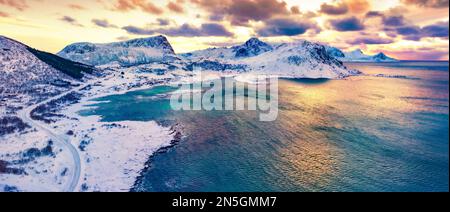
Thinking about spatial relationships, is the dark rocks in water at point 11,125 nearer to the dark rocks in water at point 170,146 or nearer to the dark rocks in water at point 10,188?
the dark rocks in water at point 10,188

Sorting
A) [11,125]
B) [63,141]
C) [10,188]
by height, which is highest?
[11,125]

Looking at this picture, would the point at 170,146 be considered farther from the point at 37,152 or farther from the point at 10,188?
the point at 10,188

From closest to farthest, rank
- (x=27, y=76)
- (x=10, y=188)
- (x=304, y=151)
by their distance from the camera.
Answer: (x=10, y=188), (x=304, y=151), (x=27, y=76)

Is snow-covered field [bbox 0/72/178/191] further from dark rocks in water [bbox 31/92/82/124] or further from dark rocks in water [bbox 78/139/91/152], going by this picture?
dark rocks in water [bbox 31/92/82/124]

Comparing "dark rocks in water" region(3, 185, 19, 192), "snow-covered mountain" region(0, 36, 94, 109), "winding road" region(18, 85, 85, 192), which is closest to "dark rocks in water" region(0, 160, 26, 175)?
"dark rocks in water" region(3, 185, 19, 192)

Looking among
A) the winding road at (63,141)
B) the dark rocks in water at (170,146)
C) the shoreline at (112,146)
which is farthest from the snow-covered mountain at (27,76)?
the dark rocks in water at (170,146)

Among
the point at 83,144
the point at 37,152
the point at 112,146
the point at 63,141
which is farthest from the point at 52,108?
the point at 112,146
